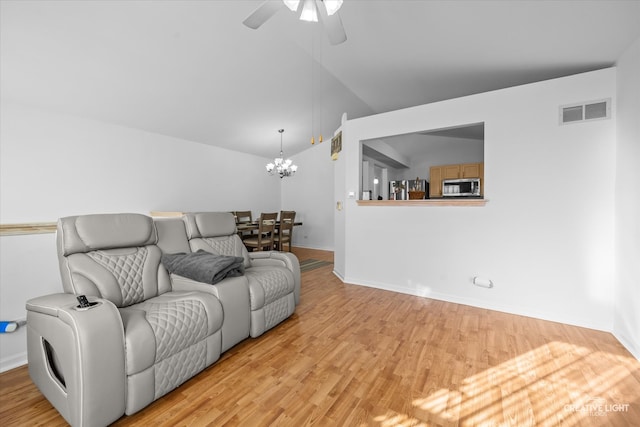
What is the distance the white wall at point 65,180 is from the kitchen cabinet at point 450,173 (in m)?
4.88

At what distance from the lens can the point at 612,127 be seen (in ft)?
7.59

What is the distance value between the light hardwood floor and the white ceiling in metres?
2.48

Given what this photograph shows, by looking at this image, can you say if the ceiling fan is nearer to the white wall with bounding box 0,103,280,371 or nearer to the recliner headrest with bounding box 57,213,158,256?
the recliner headrest with bounding box 57,213,158,256

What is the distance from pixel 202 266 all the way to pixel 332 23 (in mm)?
1953

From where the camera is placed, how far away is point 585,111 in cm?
239

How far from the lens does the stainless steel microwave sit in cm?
486

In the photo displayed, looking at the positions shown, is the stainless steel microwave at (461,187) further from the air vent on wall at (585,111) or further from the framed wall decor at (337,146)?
the framed wall decor at (337,146)

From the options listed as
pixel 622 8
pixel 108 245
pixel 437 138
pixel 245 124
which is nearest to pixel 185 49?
pixel 245 124

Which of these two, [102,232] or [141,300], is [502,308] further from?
[102,232]

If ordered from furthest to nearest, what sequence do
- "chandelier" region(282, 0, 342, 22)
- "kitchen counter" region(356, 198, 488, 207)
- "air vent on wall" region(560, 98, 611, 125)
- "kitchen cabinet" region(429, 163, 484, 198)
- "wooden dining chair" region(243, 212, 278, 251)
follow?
"kitchen cabinet" region(429, 163, 484, 198), "wooden dining chair" region(243, 212, 278, 251), "kitchen counter" region(356, 198, 488, 207), "air vent on wall" region(560, 98, 611, 125), "chandelier" region(282, 0, 342, 22)

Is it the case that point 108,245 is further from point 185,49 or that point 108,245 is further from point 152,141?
point 152,141

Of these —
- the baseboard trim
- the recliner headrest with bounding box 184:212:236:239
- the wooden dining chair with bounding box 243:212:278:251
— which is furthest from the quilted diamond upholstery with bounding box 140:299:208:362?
the wooden dining chair with bounding box 243:212:278:251

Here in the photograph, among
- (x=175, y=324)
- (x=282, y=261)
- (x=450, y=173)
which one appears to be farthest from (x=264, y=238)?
(x=450, y=173)

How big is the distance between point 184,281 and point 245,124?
3757 mm
